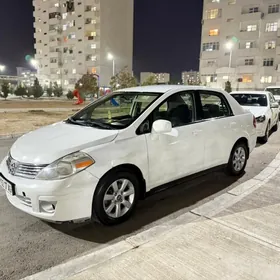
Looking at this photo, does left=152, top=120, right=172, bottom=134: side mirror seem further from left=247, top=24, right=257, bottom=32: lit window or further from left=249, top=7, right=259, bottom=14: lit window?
left=249, top=7, right=259, bottom=14: lit window

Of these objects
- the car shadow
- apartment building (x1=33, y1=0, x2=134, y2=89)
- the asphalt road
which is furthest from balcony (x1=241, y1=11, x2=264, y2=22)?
the asphalt road

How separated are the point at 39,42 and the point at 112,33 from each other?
23194mm

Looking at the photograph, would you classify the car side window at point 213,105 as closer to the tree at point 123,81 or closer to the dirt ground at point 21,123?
the dirt ground at point 21,123

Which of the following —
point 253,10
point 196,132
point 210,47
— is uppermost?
point 253,10

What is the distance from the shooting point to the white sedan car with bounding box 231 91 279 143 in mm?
7996

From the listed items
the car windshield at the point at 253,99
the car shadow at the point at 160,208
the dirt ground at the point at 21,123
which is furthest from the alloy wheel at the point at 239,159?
the dirt ground at the point at 21,123

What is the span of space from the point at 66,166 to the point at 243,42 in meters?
47.9

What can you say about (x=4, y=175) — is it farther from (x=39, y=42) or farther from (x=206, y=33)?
(x=39, y=42)

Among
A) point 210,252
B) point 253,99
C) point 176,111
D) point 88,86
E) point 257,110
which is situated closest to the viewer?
point 210,252

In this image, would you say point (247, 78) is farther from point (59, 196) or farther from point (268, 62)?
point (59, 196)

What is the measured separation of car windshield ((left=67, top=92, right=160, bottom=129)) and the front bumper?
893mm

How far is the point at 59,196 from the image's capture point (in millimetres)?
2812

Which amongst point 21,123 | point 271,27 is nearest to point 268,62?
point 271,27

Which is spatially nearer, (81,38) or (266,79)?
(266,79)
